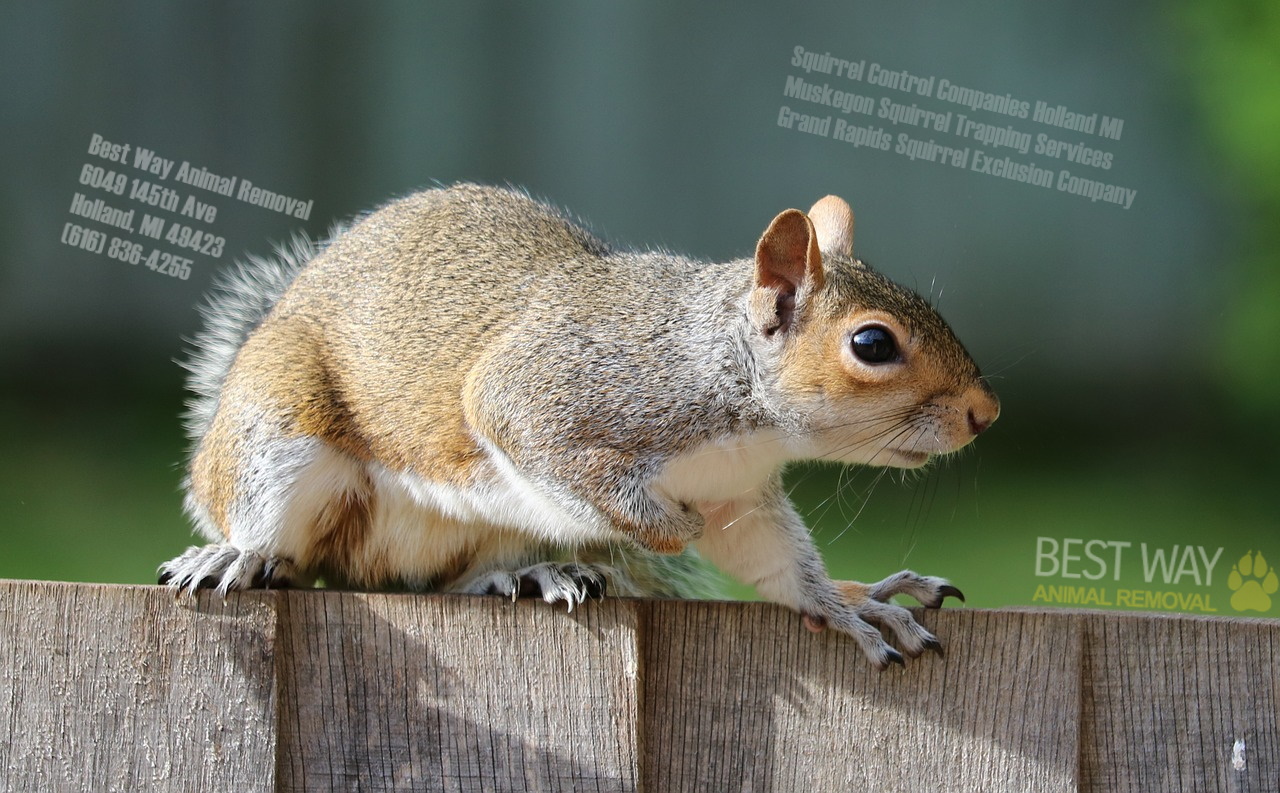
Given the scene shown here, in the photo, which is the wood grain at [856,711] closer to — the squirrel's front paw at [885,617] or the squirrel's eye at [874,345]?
the squirrel's front paw at [885,617]

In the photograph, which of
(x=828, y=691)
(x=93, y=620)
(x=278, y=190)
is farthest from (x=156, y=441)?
(x=828, y=691)

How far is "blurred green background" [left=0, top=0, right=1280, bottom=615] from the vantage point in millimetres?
4617

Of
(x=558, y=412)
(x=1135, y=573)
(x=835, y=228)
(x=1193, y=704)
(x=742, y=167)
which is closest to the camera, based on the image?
(x=1193, y=704)

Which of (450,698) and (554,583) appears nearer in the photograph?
(450,698)

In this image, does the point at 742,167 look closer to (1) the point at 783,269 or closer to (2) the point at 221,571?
(1) the point at 783,269

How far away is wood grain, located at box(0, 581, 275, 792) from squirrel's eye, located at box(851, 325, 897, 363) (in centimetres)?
107

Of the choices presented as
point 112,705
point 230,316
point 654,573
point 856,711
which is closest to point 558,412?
point 654,573

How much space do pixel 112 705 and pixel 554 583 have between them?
2.29ft

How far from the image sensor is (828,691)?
6.46 ft

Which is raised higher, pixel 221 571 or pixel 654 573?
pixel 654 573

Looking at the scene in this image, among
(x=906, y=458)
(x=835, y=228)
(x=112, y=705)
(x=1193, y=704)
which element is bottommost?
(x=112, y=705)

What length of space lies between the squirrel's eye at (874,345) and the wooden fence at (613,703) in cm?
43

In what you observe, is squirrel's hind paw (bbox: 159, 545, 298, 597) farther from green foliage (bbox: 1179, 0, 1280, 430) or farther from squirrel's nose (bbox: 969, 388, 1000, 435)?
green foliage (bbox: 1179, 0, 1280, 430)

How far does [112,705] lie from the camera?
1.92 meters
